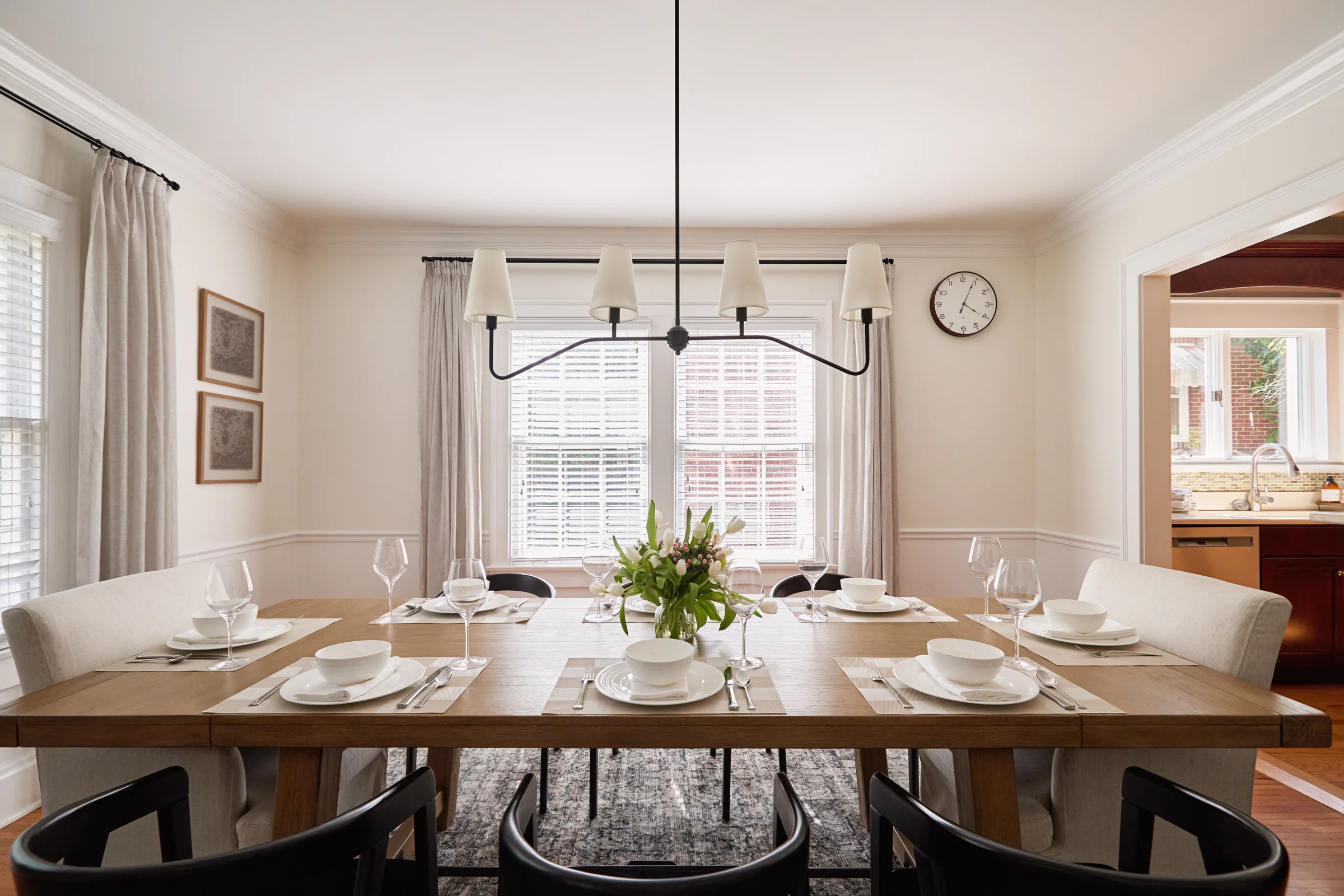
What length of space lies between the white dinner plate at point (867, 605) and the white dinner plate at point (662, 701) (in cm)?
70

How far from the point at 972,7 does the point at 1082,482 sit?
8.66 feet

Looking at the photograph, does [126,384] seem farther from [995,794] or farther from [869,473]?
[869,473]

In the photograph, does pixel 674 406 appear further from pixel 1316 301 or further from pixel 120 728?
pixel 1316 301

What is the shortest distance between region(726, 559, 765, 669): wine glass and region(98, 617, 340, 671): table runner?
117 cm

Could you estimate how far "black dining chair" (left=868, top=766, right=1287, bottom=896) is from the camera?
76cm

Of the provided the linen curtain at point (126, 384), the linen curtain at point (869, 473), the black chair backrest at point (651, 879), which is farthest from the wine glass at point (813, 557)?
the linen curtain at point (126, 384)

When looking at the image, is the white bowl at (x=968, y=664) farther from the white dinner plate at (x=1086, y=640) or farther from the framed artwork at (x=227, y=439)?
the framed artwork at (x=227, y=439)

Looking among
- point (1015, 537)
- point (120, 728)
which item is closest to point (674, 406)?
point (1015, 537)

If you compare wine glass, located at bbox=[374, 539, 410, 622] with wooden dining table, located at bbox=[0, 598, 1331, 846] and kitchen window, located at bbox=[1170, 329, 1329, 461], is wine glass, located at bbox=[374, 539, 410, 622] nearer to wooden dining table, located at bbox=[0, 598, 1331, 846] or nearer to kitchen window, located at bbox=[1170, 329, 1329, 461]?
wooden dining table, located at bbox=[0, 598, 1331, 846]

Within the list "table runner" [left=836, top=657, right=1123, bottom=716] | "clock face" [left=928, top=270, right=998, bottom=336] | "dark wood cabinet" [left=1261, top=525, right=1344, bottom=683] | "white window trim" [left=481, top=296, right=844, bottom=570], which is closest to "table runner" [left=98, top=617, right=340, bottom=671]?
"table runner" [left=836, top=657, right=1123, bottom=716]

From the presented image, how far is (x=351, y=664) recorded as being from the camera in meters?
1.36

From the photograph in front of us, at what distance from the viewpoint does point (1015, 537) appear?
13.2 feet

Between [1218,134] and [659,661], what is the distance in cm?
318

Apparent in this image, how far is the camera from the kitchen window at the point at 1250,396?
412 centimetres
